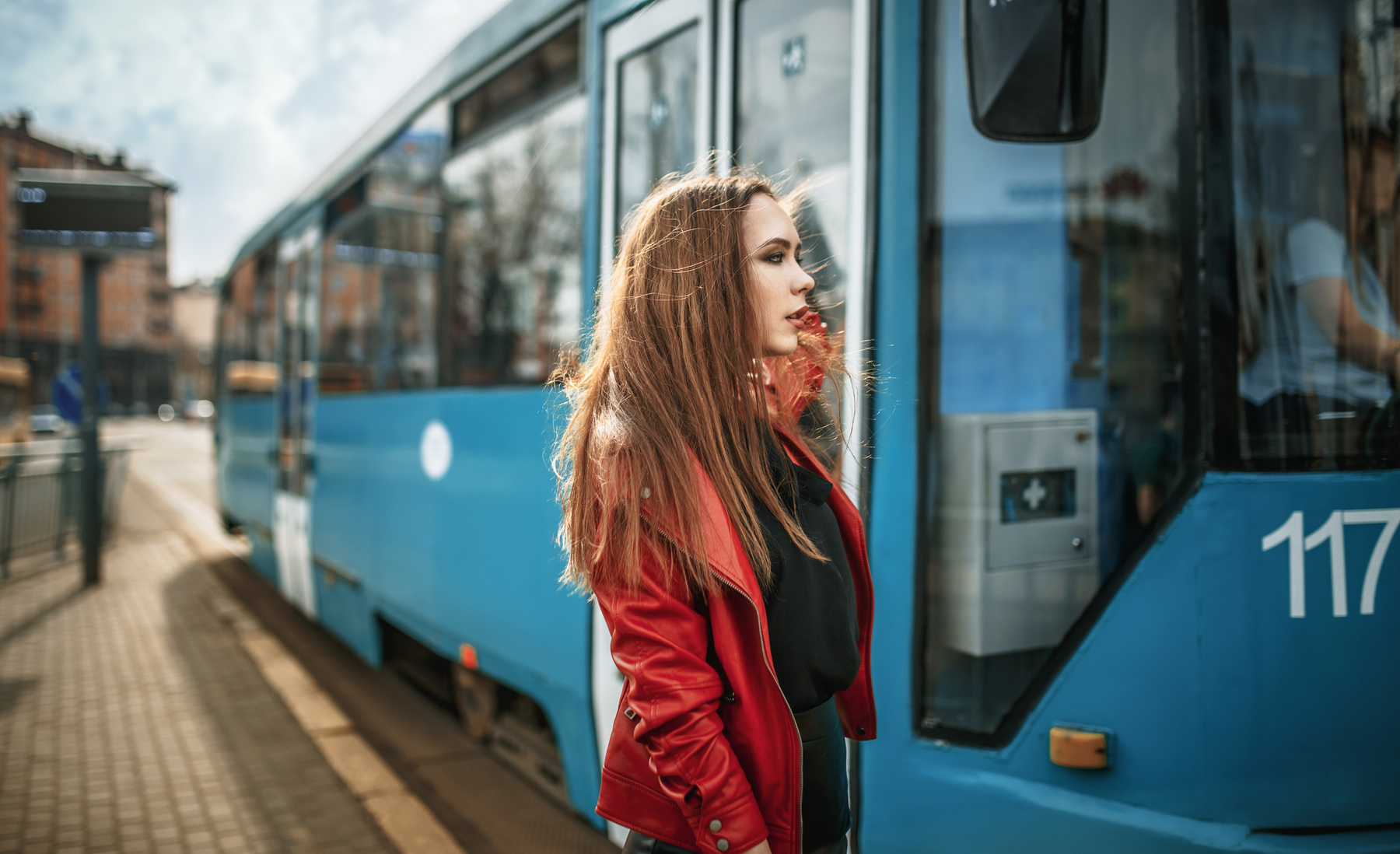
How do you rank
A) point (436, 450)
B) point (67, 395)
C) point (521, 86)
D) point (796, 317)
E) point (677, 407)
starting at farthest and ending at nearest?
point (67, 395) → point (436, 450) → point (521, 86) → point (796, 317) → point (677, 407)

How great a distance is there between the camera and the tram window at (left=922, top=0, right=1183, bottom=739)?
2166 millimetres

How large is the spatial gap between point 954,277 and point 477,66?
98.5 inches

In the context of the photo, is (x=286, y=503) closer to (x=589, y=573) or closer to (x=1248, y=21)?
(x=589, y=573)

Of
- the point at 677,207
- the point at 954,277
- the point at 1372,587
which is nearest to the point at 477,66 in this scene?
the point at 954,277

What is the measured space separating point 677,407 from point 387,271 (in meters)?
3.90

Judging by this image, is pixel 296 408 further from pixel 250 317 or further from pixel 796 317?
pixel 796 317

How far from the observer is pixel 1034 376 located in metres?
2.22

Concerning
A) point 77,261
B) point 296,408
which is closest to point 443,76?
point 296,408

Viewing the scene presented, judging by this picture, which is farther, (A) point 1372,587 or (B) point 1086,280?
(B) point 1086,280

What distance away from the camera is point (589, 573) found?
135cm

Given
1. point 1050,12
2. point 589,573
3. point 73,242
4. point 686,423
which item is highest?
point 73,242

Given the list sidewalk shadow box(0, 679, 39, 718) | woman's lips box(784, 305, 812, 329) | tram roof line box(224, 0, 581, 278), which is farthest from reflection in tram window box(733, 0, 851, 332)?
sidewalk shadow box(0, 679, 39, 718)

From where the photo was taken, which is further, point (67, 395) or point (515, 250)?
point (67, 395)

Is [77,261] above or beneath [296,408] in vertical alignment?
above
